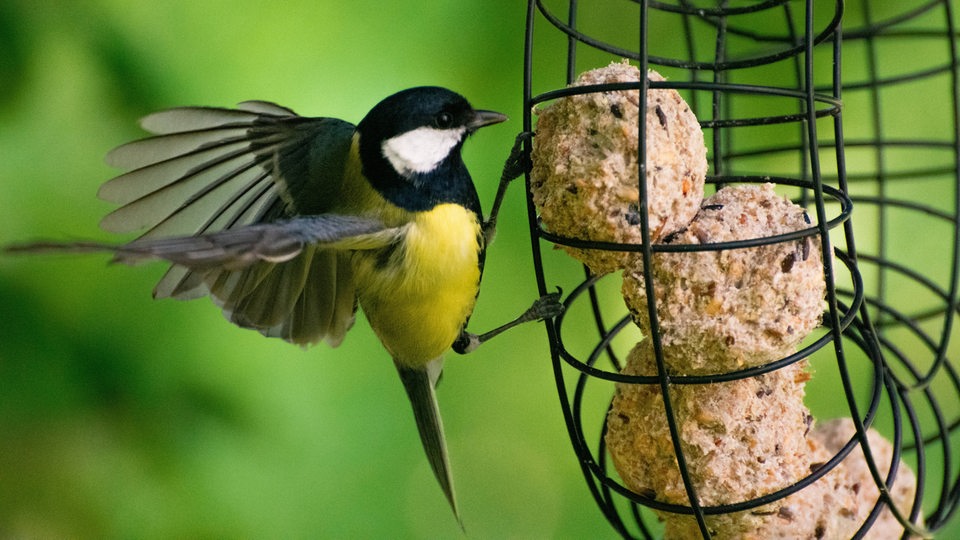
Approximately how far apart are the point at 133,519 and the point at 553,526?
3.06 feet

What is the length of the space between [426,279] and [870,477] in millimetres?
756

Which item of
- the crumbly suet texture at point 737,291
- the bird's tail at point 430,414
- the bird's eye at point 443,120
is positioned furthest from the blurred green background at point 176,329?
the crumbly suet texture at point 737,291

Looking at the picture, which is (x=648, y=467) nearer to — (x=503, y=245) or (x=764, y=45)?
(x=503, y=245)

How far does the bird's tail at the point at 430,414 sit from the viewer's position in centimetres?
191

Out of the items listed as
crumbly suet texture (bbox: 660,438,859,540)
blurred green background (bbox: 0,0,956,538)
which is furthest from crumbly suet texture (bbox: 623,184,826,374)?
blurred green background (bbox: 0,0,956,538)

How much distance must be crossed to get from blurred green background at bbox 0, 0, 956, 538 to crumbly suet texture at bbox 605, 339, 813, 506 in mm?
816

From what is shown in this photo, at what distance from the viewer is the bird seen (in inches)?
62.1

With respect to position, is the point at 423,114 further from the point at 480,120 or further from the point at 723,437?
the point at 723,437

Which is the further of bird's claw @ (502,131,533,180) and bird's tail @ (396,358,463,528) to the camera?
bird's tail @ (396,358,463,528)

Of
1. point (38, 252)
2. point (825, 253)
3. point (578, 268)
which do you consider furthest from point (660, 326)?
point (578, 268)

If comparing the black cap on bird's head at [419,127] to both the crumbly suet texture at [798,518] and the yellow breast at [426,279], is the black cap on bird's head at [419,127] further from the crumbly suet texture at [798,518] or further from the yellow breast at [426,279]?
the crumbly suet texture at [798,518]

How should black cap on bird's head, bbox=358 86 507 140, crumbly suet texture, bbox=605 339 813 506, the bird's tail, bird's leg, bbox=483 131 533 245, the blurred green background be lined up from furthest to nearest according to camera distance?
the bird's tail < the blurred green background < black cap on bird's head, bbox=358 86 507 140 < bird's leg, bbox=483 131 533 245 < crumbly suet texture, bbox=605 339 813 506

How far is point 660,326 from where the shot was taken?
1203 mm

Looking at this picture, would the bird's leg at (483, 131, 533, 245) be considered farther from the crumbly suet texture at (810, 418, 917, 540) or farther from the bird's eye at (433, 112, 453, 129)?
the crumbly suet texture at (810, 418, 917, 540)
